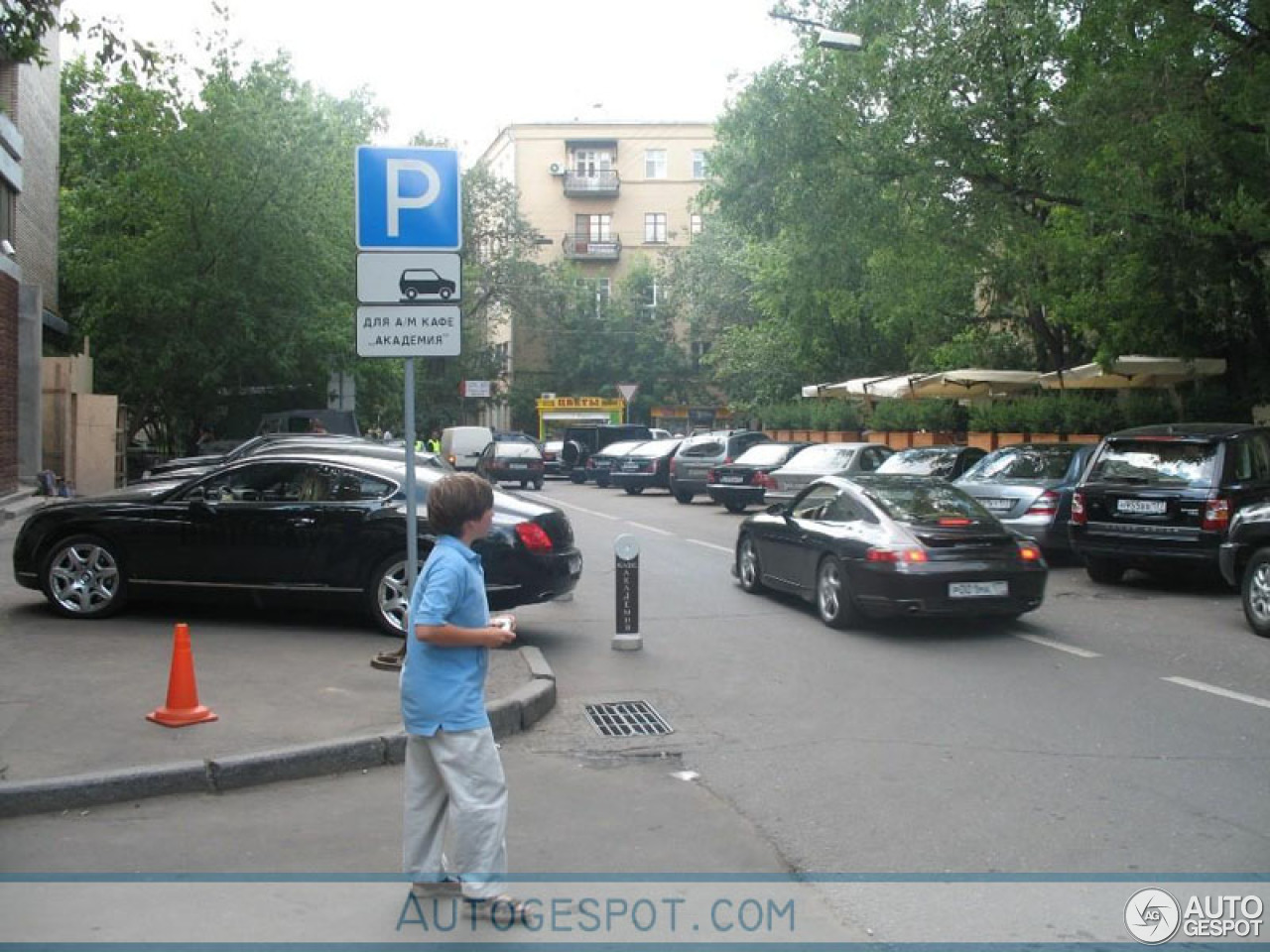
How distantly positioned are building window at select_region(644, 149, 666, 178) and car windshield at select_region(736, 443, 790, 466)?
4429 cm

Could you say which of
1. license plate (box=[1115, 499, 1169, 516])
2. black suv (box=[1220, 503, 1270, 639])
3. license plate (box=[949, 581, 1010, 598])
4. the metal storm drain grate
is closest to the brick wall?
the metal storm drain grate

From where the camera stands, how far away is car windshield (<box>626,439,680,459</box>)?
107ft

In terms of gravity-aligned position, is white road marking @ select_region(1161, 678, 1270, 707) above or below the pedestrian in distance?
below

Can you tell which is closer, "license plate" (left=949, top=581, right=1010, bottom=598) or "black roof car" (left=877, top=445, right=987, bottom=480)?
"license plate" (left=949, top=581, right=1010, bottom=598)

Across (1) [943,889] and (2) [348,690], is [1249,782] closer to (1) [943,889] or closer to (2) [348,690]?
(1) [943,889]

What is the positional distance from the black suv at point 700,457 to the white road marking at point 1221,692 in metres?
19.4

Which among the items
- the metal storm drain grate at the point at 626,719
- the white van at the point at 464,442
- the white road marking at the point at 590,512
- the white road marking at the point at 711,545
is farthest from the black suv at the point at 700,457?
the metal storm drain grate at the point at 626,719

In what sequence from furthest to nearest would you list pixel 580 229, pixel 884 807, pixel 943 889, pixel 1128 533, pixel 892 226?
pixel 580 229 < pixel 892 226 < pixel 1128 533 < pixel 884 807 < pixel 943 889

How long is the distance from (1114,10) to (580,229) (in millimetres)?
51986

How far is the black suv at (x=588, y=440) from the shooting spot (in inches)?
1612

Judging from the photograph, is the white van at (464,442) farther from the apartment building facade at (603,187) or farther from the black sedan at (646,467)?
the apartment building facade at (603,187)

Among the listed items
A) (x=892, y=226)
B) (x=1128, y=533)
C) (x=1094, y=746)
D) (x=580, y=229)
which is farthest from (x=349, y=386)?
Result: (x=580, y=229)

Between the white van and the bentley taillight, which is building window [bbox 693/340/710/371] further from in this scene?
the bentley taillight

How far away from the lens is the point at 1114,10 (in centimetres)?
1677
